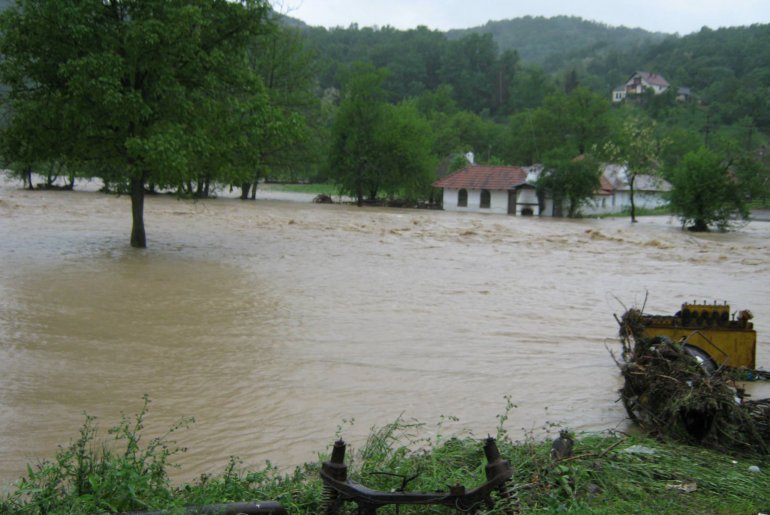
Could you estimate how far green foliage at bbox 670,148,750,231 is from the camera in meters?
40.6

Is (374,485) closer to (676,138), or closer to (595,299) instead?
(595,299)

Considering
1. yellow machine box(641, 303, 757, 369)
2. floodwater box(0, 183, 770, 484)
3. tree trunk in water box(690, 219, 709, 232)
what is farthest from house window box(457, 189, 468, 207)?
yellow machine box(641, 303, 757, 369)

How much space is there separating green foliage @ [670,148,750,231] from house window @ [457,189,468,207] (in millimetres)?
18114

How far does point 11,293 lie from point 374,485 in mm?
12459

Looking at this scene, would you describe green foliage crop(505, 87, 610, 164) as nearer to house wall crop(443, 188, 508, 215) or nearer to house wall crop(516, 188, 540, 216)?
house wall crop(516, 188, 540, 216)

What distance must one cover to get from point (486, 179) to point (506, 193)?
7.23 feet

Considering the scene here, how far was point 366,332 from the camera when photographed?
12.5 meters

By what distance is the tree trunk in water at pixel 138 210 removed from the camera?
20969 mm

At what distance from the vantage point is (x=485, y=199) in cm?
5581

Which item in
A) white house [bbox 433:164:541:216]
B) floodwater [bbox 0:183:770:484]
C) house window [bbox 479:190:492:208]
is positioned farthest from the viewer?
house window [bbox 479:190:492:208]

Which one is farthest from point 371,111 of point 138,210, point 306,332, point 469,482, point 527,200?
point 469,482

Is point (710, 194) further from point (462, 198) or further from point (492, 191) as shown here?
point (462, 198)

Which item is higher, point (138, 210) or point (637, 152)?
point (637, 152)

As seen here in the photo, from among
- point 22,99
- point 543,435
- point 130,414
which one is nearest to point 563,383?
point 543,435
